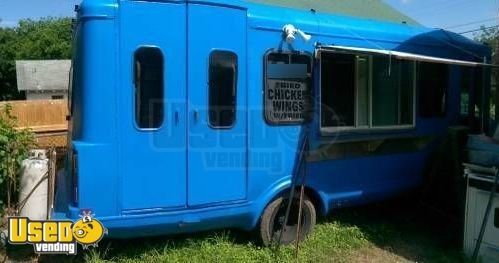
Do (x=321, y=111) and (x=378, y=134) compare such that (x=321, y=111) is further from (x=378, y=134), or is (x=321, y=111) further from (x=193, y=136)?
(x=193, y=136)

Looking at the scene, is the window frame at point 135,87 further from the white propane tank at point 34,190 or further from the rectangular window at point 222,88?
the white propane tank at point 34,190

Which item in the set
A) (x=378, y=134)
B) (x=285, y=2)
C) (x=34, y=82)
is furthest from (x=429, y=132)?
(x=34, y=82)

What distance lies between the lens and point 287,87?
550cm

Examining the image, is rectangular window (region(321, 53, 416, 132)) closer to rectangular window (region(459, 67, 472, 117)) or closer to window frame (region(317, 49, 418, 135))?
window frame (region(317, 49, 418, 135))

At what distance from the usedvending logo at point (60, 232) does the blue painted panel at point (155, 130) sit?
1.11ft

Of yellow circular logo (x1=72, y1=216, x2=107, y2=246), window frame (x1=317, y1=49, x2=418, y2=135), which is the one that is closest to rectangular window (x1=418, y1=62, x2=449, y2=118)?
window frame (x1=317, y1=49, x2=418, y2=135)

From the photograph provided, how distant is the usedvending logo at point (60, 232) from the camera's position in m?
4.55

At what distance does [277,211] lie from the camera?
5.55m

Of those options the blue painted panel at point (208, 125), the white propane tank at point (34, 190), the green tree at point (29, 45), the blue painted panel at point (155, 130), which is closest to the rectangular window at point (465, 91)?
the blue painted panel at point (208, 125)

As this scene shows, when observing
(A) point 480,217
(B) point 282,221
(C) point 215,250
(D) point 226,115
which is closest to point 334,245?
(B) point 282,221

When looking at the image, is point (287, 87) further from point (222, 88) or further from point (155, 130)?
point (155, 130)

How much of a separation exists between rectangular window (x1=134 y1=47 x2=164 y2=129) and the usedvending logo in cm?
101

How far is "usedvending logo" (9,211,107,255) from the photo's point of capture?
14.9 feet

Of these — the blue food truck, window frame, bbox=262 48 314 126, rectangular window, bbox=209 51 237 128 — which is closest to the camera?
the blue food truck
